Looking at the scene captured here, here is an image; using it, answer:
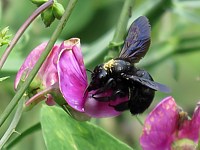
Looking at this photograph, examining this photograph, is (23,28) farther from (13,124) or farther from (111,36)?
(111,36)

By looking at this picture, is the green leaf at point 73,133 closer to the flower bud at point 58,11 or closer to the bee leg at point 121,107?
the bee leg at point 121,107

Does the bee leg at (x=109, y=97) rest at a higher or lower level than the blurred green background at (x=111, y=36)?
higher

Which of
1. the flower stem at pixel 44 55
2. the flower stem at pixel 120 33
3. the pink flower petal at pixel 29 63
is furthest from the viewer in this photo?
the flower stem at pixel 120 33

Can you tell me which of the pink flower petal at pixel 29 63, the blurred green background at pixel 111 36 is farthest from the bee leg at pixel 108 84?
the blurred green background at pixel 111 36

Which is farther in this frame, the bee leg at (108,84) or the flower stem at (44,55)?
the bee leg at (108,84)

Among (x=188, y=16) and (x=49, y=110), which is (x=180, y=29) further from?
(x=49, y=110)

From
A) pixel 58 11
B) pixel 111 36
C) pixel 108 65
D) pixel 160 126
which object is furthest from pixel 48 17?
pixel 111 36

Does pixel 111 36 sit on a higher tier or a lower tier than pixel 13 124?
lower
